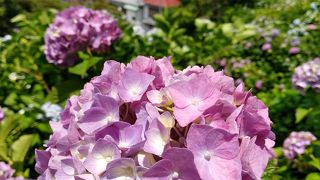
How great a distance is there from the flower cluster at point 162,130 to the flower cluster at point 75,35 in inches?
61.0

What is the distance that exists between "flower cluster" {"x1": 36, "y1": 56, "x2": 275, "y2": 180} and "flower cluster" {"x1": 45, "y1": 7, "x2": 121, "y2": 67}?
155cm

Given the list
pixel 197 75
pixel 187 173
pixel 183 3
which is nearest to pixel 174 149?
pixel 187 173

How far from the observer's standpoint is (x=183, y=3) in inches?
610

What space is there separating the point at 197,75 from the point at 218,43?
A: 2.36 meters

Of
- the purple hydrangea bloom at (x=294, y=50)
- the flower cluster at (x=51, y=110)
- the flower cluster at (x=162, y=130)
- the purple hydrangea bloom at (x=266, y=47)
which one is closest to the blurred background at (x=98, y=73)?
the flower cluster at (x=51, y=110)

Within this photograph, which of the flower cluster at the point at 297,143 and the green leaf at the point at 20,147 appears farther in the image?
the flower cluster at the point at 297,143

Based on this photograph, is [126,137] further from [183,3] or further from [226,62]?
[183,3]

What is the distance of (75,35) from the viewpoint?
2545 mm

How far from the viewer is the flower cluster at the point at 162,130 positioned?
86 cm

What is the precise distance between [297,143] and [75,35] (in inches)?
47.1

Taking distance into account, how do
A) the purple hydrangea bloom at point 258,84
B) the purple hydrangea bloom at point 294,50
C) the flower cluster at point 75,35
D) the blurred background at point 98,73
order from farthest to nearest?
the purple hydrangea bloom at point 294,50 < the purple hydrangea bloom at point 258,84 < the flower cluster at point 75,35 < the blurred background at point 98,73

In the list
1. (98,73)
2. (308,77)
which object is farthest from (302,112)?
(98,73)

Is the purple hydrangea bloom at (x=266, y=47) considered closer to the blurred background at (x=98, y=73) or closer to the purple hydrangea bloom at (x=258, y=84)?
the purple hydrangea bloom at (x=258, y=84)

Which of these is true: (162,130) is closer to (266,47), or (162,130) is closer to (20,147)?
(20,147)
